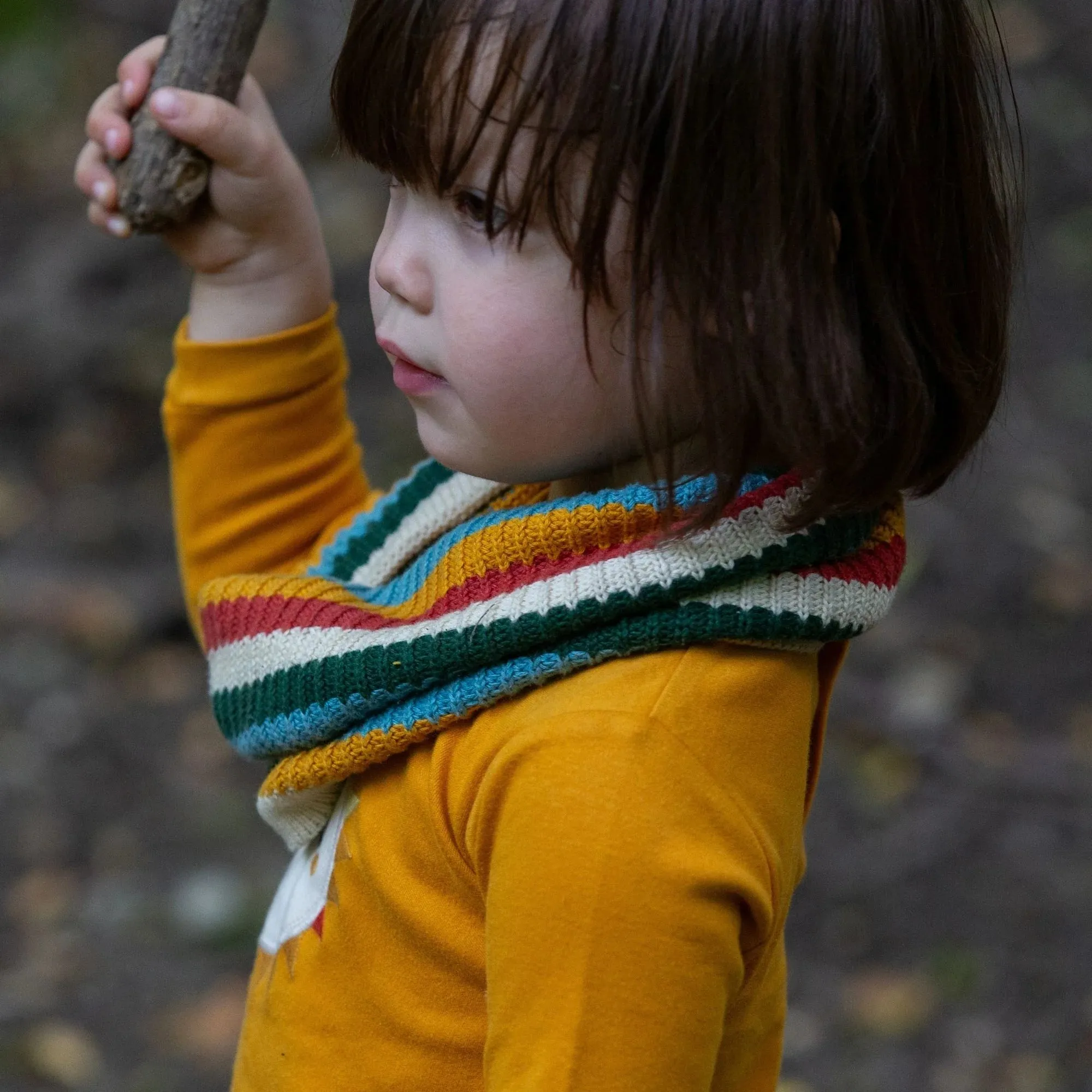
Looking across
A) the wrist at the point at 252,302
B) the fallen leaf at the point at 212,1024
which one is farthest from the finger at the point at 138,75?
the fallen leaf at the point at 212,1024

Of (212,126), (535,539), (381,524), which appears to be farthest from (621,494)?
(212,126)

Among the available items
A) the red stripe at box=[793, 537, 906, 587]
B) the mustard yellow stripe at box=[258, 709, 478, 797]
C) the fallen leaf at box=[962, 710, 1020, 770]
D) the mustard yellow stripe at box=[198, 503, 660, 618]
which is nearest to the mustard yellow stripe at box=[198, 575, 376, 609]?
the mustard yellow stripe at box=[198, 503, 660, 618]

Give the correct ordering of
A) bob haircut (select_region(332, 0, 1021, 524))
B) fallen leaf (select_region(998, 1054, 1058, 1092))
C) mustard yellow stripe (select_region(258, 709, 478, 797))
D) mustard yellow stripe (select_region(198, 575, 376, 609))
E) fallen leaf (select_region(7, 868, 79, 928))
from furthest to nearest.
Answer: fallen leaf (select_region(7, 868, 79, 928)) < fallen leaf (select_region(998, 1054, 1058, 1092)) < mustard yellow stripe (select_region(198, 575, 376, 609)) < mustard yellow stripe (select_region(258, 709, 478, 797)) < bob haircut (select_region(332, 0, 1021, 524))

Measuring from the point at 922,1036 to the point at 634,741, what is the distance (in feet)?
4.67

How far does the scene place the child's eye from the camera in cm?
77

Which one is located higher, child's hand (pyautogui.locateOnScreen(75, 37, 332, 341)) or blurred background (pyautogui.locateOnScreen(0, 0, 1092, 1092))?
child's hand (pyautogui.locateOnScreen(75, 37, 332, 341))

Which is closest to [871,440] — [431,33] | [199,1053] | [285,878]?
[431,33]

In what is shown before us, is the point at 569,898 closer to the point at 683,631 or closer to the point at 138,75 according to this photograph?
the point at 683,631

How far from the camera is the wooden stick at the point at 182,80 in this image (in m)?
0.99

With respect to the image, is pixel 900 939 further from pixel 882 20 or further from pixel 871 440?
pixel 882 20

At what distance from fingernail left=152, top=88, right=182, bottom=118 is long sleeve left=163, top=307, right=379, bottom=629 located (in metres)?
0.19

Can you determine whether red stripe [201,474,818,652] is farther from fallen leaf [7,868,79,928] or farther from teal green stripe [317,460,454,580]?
fallen leaf [7,868,79,928]

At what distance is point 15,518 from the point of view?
2799 millimetres

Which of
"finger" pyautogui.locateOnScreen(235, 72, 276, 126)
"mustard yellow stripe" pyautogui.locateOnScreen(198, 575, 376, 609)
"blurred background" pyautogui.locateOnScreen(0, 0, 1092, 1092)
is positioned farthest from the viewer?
"blurred background" pyautogui.locateOnScreen(0, 0, 1092, 1092)
